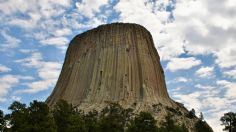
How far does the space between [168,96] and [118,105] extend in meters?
21.1

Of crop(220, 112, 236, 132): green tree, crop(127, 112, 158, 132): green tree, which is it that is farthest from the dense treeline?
crop(220, 112, 236, 132): green tree

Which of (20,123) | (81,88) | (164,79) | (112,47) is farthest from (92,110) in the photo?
(20,123)

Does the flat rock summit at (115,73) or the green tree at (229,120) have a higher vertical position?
the flat rock summit at (115,73)

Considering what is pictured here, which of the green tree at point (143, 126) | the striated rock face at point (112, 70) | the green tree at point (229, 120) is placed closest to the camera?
the green tree at point (143, 126)

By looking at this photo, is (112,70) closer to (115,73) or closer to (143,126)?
(115,73)

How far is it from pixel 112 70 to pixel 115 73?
3.99 ft

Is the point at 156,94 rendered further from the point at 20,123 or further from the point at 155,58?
the point at 20,123

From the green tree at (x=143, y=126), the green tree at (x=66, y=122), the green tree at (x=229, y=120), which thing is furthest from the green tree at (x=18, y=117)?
the green tree at (x=229, y=120)

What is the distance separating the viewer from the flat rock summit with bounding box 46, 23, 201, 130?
300 ft

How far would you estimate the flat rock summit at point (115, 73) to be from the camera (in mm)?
91500

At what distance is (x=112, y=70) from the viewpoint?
9794 centimetres

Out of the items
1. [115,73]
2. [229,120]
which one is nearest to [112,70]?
[115,73]

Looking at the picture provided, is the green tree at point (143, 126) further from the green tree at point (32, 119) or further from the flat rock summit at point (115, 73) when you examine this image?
the flat rock summit at point (115, 73)

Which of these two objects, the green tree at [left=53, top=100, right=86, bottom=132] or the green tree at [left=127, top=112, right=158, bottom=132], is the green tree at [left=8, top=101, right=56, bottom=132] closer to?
the green tree at [left=53, top=100, right=86, bottom=132]
